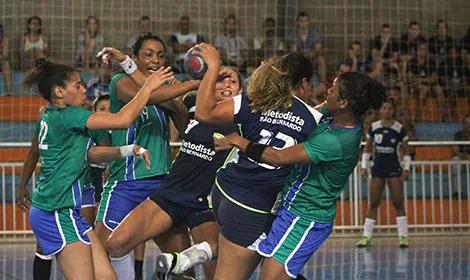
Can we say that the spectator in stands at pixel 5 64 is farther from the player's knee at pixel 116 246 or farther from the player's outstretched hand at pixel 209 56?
the player's outstretched hand at pixel 209 56

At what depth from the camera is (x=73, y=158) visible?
15.3ft

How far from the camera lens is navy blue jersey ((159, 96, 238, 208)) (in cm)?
533

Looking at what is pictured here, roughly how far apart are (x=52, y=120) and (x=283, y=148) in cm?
143

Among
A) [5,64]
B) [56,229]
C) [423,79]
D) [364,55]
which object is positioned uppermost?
[364,55]

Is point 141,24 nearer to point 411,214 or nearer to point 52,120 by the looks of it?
point 411,214

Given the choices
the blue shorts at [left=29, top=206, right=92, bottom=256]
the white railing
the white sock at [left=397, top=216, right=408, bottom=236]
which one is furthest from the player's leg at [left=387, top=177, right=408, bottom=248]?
the blue shorts at [left=29, top=206, right=92, bottom=256]

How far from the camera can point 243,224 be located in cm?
444

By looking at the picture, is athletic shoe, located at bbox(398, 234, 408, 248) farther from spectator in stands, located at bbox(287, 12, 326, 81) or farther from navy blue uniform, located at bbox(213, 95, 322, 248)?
navy blue uniform, located at bbox(213, 95, 322, 248)

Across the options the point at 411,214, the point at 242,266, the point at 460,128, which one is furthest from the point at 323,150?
the point at 460,128

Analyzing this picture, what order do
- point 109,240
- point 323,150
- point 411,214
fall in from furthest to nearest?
point 411,214 → point 109,240 → point 323,150

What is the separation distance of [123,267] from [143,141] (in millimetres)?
914

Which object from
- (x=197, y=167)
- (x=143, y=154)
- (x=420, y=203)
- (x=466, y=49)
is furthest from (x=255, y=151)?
(x=466, y=49)

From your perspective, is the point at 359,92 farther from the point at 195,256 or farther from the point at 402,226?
the point at 402,226

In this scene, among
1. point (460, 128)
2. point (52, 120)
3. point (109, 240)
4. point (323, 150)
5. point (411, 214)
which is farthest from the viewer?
point (460, 128)
